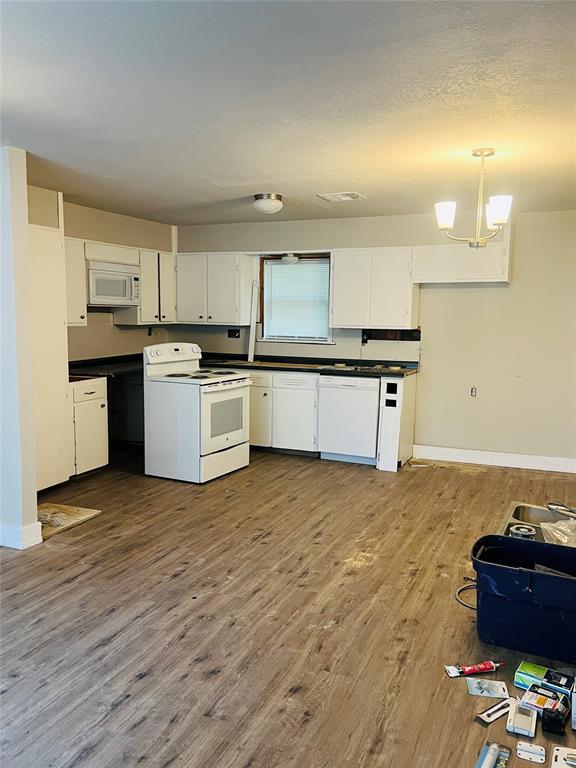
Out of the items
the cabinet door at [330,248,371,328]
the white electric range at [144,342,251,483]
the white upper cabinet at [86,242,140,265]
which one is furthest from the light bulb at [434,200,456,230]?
the white upper cabinet at [86,242,140,265]

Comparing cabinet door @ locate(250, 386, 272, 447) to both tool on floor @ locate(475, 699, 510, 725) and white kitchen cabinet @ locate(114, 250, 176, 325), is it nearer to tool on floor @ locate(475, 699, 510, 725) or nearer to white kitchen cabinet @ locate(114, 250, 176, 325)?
white kitchen cabinet @ locate(114, 250, 176, 325)

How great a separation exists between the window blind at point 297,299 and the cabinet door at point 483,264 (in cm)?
Answer: 145

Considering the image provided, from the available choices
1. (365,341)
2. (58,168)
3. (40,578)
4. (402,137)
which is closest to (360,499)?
(365,341)

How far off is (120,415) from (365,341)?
2.68 m

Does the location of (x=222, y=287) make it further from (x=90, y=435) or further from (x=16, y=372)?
(x=16, y=372)

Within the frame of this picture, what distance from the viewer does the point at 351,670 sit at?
97.1 inches

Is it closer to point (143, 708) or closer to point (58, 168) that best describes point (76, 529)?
point (143, 708)

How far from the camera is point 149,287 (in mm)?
6316

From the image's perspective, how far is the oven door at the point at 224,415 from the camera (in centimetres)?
499

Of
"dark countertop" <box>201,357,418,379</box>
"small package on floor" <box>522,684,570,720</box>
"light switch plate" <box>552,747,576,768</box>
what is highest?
"dark countertop" <box>201,357,418,379</box>

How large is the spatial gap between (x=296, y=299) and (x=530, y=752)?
5.11 metres

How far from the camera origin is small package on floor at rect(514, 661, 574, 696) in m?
2.33

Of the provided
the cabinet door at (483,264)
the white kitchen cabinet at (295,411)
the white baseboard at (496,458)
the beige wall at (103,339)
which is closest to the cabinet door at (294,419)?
the white kitchen cabinet at (295,411)

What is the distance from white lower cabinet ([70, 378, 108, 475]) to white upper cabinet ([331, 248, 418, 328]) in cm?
242
